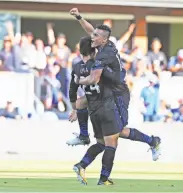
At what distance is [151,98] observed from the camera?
1523 centimetres

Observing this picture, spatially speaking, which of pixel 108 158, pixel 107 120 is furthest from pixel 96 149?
pixel 107 120

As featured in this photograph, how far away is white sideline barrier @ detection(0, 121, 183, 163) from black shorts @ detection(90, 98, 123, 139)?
4671 mm

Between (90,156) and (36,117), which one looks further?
(36,117)

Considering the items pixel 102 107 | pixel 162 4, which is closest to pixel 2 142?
pixel 162 4

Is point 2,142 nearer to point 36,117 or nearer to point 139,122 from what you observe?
point 36,117

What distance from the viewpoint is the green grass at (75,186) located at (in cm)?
892

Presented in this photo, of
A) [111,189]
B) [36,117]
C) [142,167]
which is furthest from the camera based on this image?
[36,117]

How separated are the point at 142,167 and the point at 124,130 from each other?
409 cm

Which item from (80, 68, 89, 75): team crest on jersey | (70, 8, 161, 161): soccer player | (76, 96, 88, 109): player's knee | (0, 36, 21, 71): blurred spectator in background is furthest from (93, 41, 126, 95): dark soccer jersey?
(0, 36, 21, 71): blurred spectator in background

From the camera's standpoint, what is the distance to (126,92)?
9.90 meters

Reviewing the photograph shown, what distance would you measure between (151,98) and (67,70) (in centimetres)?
176

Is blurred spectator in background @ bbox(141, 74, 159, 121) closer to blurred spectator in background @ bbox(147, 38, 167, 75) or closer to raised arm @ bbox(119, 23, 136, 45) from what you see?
blurred spectator in background @ bbox(147, 38, 167, 75)

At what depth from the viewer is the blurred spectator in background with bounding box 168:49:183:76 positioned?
1538cm

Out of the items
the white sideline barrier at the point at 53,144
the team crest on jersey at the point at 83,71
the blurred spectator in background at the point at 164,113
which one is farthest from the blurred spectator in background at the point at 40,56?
the team crest on jersey at the point at 83,71
